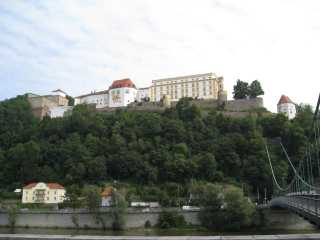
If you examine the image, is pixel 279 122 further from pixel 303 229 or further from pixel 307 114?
pixel 303 229

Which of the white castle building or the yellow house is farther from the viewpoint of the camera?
the white castle building

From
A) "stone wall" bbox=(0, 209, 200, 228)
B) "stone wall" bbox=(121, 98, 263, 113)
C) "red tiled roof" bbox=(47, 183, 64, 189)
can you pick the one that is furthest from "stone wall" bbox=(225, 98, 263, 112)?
"stone wall" bbox=(0, 209, 200, 228)

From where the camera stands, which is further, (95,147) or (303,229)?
(95,147)

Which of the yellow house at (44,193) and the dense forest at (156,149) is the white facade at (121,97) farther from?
the yellow house at (44,193)

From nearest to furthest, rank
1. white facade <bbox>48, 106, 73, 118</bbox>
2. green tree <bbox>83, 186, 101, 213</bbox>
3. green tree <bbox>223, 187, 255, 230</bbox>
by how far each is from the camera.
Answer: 1. green tree <bbox>223, 187, 255, 230</bbox>
2. green tree <bbox>83, 186, 101, 213</bbox>
3. white facade <bbox>48, 106, 73, 118</bbox>

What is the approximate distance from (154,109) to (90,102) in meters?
18.3

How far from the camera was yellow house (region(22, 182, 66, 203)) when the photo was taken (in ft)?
169

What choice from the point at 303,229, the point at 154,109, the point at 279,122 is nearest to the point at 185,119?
the point at 154,109

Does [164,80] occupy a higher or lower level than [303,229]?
higher

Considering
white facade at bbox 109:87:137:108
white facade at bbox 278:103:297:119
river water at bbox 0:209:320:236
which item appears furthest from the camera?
white facade at bbox 109:87:137:108

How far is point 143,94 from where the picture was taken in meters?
87.2

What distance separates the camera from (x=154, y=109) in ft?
250

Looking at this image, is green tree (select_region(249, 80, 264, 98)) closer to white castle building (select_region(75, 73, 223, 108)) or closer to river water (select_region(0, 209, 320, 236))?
white castle building (select_region(75, 73, 223, 108))

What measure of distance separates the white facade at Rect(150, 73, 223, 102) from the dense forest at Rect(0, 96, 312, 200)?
1590cm
